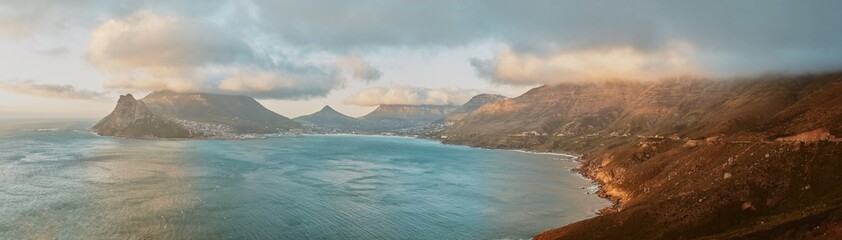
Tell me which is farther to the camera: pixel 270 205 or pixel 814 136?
pixel 270 205

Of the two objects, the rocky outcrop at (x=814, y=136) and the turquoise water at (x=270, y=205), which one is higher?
the rocky outcrop at (x=814, y=136)

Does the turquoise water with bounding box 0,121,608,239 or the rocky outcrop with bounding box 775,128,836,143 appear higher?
the rocky outcrop with bounding box 775,128,836,143

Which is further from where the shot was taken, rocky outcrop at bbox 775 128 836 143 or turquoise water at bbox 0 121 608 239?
rocky outcrop at bbox 775 128 836 143

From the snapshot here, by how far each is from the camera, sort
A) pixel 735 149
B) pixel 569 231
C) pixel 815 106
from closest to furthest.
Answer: pixel 569 231 < pixel 735 149 < pixel 815 106

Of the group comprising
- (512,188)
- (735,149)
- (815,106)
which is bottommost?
(512,188)

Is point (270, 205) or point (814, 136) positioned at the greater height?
point (814, 136)

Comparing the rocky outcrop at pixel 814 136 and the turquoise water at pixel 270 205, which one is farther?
the rocky outcrop at pixel 814 136

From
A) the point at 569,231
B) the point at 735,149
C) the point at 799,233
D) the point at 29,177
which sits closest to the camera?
the point at 799,233

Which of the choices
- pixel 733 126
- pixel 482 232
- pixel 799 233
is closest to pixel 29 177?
pixel 482 232

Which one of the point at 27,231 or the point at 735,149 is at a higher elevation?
the point at 735,149

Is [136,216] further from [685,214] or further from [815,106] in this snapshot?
[815,106]

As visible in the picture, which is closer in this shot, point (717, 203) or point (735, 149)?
point (717, 203)
